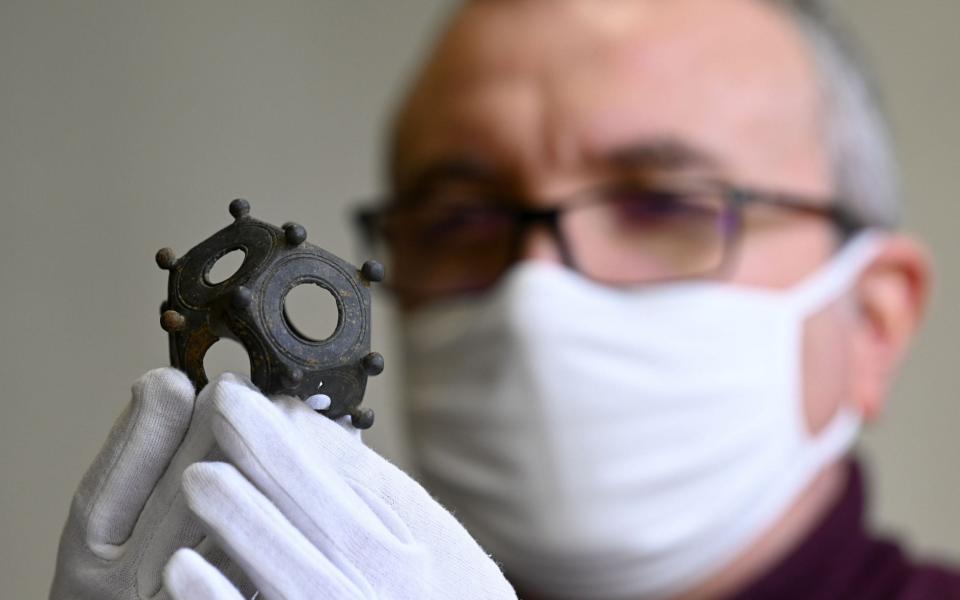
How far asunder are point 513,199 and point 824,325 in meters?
0.38

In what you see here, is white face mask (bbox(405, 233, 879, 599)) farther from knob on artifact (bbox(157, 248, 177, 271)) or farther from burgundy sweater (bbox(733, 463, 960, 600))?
knob on artifact (bbox(157, 248, 177, 271))

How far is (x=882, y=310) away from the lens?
4.29 feet

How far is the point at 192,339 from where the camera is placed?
487 millimetres

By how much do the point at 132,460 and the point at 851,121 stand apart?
1088 millimetres

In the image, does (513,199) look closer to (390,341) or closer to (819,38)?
(819,38)

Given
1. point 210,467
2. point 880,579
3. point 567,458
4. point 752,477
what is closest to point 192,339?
point 210,467

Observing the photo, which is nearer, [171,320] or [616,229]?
[171,320]

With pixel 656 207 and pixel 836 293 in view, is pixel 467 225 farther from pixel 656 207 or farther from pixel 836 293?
pixel 836 293

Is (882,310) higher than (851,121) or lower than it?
lower

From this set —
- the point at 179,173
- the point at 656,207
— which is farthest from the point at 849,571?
the point at 179,173

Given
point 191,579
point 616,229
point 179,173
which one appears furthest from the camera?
point 179,173

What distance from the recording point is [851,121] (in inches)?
52.6

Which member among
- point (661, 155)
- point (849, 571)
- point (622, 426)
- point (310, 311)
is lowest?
point (849, 571)

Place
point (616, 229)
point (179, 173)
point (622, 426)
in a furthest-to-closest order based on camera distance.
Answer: point (179, 173)
point (616, 229)
point (622, 426)
